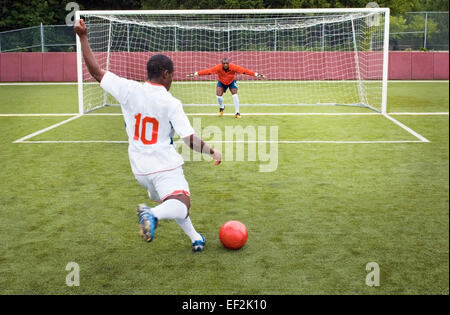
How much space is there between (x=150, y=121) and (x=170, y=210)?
0.75 metres

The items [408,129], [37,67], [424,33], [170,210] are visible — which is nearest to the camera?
[170,210]

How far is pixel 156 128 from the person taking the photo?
4.09 metres

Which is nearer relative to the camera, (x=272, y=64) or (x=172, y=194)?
(x=172, y=194)

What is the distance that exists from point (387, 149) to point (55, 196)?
584 cm

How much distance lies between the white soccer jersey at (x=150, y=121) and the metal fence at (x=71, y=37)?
77.3 feet

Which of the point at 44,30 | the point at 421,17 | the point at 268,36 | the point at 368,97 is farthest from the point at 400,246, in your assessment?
the point at 421,17

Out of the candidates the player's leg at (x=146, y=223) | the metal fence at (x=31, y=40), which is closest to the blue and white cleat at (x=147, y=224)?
the player's leg at (x=146, y=223)

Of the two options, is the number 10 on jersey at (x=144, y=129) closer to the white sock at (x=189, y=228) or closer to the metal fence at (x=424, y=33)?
the white sock at (x=189, y=228)

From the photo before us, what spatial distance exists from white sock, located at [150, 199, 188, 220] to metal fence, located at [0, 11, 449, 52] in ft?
78.7

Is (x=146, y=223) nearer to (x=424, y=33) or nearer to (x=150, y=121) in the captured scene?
(x=150, y=121)

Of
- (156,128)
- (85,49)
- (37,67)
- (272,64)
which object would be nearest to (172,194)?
(156,128)

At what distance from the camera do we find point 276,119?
1309 centimetres

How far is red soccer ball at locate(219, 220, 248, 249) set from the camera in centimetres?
452

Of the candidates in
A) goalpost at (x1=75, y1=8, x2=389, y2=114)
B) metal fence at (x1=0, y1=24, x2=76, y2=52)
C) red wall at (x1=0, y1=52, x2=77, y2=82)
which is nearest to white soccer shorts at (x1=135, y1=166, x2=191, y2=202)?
goalpost at (x1=75, y1=8, x2=389, y2=114)
